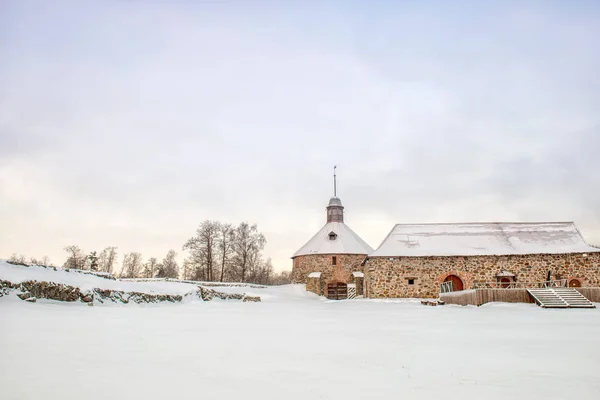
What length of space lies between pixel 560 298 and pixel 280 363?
18.8m

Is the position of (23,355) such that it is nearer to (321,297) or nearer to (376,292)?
(376,292)

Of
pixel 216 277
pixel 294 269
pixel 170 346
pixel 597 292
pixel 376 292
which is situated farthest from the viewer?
pixel 216 277

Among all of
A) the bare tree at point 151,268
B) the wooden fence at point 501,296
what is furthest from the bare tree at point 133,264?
the wooden fence at point 501,296

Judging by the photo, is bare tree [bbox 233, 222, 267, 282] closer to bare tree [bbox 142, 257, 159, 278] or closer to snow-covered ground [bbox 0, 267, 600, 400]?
snow-covered ground [bbox 0, 267, 600, 400]

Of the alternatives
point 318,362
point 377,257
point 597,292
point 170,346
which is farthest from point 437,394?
point 377,257

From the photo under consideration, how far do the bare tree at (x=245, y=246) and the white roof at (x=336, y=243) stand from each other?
1284 centimetres

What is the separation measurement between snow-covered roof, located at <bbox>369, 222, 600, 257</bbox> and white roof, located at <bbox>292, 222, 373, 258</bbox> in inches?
319

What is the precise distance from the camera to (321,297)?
36938 millimetres

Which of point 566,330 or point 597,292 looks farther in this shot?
point 597,292

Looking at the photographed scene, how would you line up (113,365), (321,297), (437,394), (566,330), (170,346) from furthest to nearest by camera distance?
1. (321,297)
2. (566,330)
3. (170,346)
4. (113,365)
5. (437,394)

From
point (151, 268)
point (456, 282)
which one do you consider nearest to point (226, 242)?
point (456, 282)

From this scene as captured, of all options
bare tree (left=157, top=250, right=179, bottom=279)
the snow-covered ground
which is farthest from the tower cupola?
bare tree (left=157, top=250, right=179, bottom=279)

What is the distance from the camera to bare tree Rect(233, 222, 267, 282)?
5309cm

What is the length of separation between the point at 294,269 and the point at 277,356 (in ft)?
122
